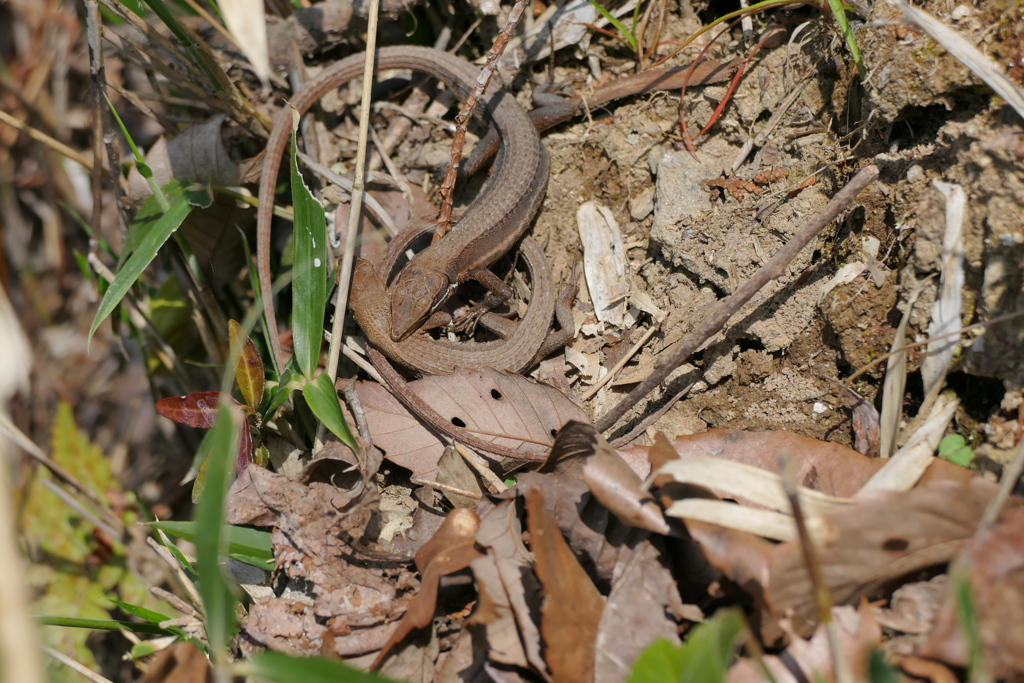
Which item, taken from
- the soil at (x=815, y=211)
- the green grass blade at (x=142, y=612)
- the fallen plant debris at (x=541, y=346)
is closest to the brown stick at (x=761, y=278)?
the fallen plant debris at (x=541, y=346)

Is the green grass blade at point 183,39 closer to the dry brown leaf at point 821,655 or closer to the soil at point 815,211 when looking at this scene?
the soil at point 815,211

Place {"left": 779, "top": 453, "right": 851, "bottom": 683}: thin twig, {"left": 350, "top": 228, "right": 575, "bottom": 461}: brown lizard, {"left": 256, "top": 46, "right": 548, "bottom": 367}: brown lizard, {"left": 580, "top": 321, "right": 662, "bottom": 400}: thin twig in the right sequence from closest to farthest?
{"left": 779, "top": 453, "right": 851, "bottom": 683}: thin twig < {"left": 580, "top": 321, "right": 662, "bottom": 400}: thin twig < {"left": 350, "top": 228, "right": 575, "bottom": 461}: brown lizard < {"left": 256, "top": 46, "right": 548, "bottom": 367}: brown lizard

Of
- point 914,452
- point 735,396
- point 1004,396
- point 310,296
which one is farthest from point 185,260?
point 1004,396

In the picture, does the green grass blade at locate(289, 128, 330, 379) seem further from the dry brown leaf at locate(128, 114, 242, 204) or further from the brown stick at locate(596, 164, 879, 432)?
the brown stick at locate(596, 164, 879, 432)

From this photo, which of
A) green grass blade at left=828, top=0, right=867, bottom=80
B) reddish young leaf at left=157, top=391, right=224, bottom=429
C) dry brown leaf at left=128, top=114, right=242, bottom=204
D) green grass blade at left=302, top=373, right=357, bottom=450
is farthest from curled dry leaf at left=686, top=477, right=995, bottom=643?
dry brown leaf at left=128, top=114, right=242, bottom=204

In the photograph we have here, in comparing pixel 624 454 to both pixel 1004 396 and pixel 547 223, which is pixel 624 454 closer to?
pixel 1004 396
